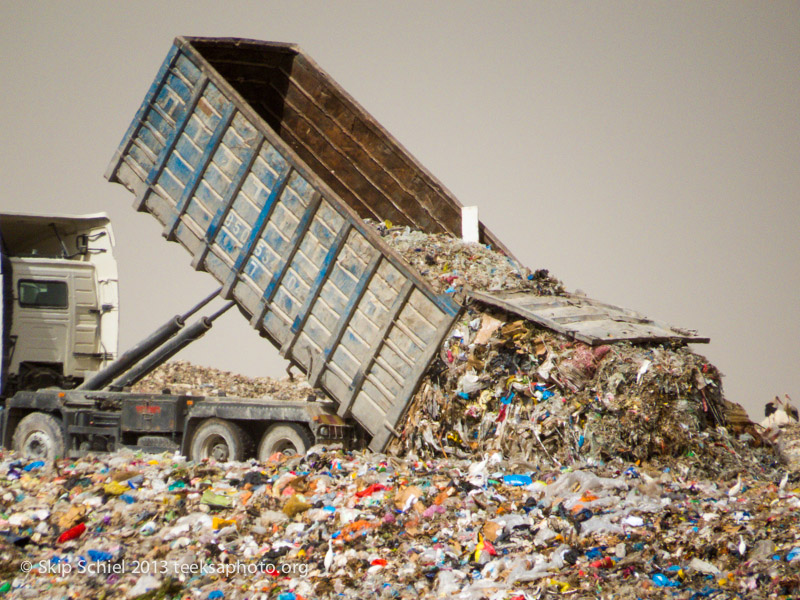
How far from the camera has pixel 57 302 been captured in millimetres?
10242

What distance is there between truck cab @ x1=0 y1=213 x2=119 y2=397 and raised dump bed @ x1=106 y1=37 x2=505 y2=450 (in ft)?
6.27

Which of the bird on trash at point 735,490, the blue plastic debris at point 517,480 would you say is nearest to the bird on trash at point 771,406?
Answer: the bird on trash at point 735,490

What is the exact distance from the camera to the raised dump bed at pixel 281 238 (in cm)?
743

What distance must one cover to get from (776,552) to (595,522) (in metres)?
1.07

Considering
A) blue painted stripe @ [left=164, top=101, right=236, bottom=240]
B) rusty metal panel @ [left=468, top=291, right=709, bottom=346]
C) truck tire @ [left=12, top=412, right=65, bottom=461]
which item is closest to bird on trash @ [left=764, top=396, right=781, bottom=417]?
rusty metal panel @ [left=468, top=291, right=709, bottom=346]

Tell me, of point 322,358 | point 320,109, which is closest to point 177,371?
point 320,109

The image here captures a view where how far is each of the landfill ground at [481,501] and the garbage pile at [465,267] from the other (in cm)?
3

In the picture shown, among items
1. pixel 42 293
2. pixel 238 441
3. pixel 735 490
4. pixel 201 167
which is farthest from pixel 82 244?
pixel 735 490

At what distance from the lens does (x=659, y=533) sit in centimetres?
551

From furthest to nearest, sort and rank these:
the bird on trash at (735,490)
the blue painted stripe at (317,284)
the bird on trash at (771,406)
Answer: the bird on trash at (771,406)
the blue painted stripe at (317,284)
the bird on trash at (735,490)

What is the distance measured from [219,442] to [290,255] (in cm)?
195

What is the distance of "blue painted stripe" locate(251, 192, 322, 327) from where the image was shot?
7.79m

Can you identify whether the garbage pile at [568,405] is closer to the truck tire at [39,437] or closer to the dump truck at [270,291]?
the dump truck at [270,291]

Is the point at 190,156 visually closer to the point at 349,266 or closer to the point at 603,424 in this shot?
the point at 349,266
